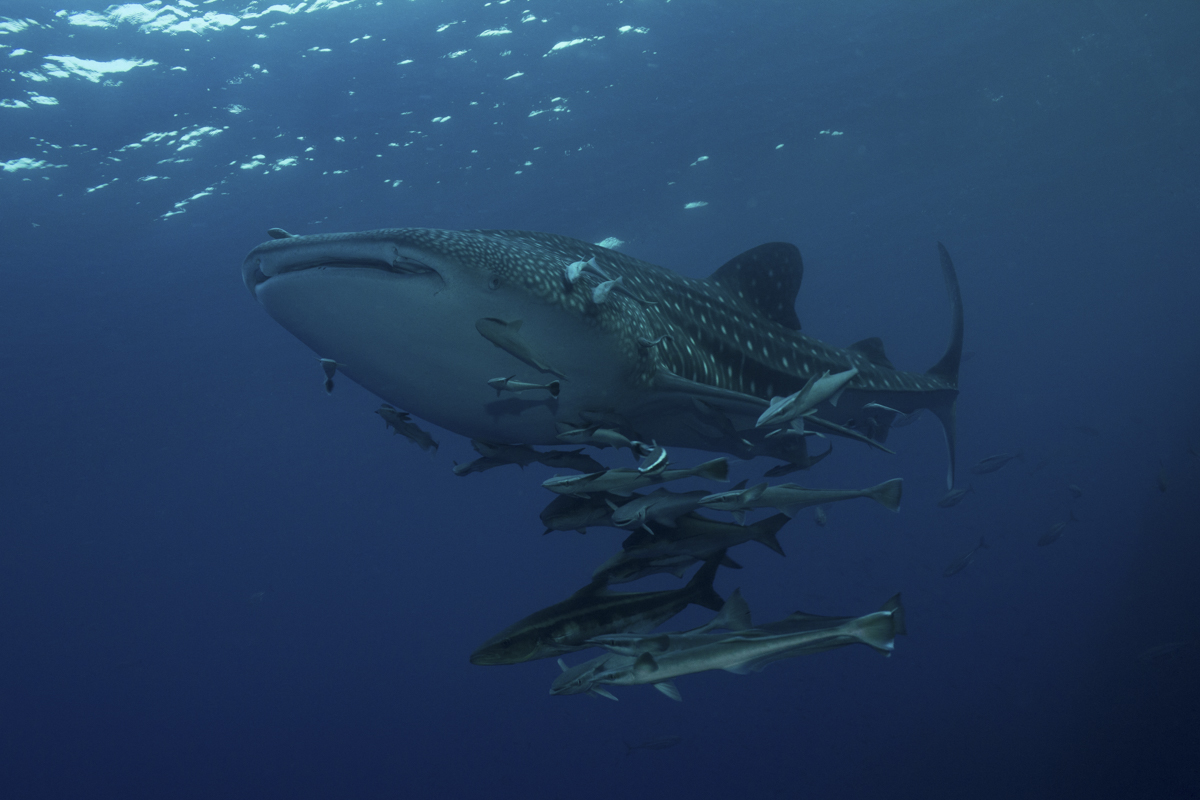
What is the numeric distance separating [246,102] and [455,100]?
16.4 feet

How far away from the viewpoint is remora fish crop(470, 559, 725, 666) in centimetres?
231

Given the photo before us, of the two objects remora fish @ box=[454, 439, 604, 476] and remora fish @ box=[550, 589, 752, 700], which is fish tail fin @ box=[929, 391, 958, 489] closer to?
remora fish @ box=[454, 439, 604, 476]

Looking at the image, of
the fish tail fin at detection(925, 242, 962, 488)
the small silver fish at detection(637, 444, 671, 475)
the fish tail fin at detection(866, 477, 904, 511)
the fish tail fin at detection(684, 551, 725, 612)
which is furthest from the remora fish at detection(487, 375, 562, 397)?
the fish tail fin at detection(925, 242, 962, 488)

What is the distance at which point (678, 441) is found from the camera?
4.18 meters

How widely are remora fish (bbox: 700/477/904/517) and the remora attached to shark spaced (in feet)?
2.70

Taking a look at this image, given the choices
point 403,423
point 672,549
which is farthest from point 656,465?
point 403,423

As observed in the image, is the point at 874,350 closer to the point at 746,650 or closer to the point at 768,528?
the point at 768,528

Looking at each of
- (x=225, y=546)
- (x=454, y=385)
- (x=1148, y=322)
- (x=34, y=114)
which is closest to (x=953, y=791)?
(x=454, y=385)

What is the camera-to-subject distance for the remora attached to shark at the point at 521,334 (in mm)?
2422

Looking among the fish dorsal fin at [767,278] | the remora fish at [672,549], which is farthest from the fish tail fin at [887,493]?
the fish dorsal fin at [767,278]

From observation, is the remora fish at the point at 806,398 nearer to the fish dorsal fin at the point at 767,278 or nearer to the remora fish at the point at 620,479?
the remora fish at the point at 620,479

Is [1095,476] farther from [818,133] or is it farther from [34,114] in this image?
[34,114]

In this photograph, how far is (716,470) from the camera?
2.38 m

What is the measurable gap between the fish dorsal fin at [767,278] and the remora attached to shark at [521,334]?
316mm
